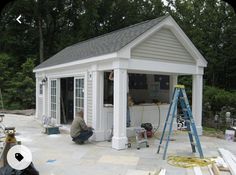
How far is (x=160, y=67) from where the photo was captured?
351 inches

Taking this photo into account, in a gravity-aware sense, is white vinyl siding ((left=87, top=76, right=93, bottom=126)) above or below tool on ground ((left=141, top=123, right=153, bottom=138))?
above

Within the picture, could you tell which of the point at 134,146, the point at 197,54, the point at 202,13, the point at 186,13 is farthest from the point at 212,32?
the point at 134,146

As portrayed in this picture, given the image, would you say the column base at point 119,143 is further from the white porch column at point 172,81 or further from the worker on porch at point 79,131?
the white porch column at point 172,81

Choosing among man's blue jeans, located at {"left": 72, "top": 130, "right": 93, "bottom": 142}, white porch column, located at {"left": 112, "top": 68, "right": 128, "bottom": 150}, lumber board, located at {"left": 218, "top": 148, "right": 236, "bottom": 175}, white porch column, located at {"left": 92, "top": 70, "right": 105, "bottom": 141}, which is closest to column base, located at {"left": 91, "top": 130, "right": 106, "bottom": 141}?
white porch column, located at {"left": 92, "top": 70, "right": 105, "bottom": 141}

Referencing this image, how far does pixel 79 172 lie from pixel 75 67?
17.1ft

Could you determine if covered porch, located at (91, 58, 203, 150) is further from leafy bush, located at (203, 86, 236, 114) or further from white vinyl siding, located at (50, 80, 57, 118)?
leafy bush, located at (203, 86, 236, 114)

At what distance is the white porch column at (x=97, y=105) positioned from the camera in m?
9.02

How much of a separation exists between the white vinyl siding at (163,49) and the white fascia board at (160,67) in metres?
0.13

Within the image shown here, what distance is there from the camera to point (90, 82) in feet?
30.8

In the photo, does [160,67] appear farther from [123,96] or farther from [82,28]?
[82,28]

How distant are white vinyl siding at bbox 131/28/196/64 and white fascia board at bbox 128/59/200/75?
130 mm

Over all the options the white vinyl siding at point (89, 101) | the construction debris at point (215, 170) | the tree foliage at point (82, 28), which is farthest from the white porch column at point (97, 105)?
the tree foliage at point (82, 28)

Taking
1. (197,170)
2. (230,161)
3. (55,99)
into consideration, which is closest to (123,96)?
(197,170)

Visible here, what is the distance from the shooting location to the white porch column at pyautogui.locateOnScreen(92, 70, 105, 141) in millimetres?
9016
